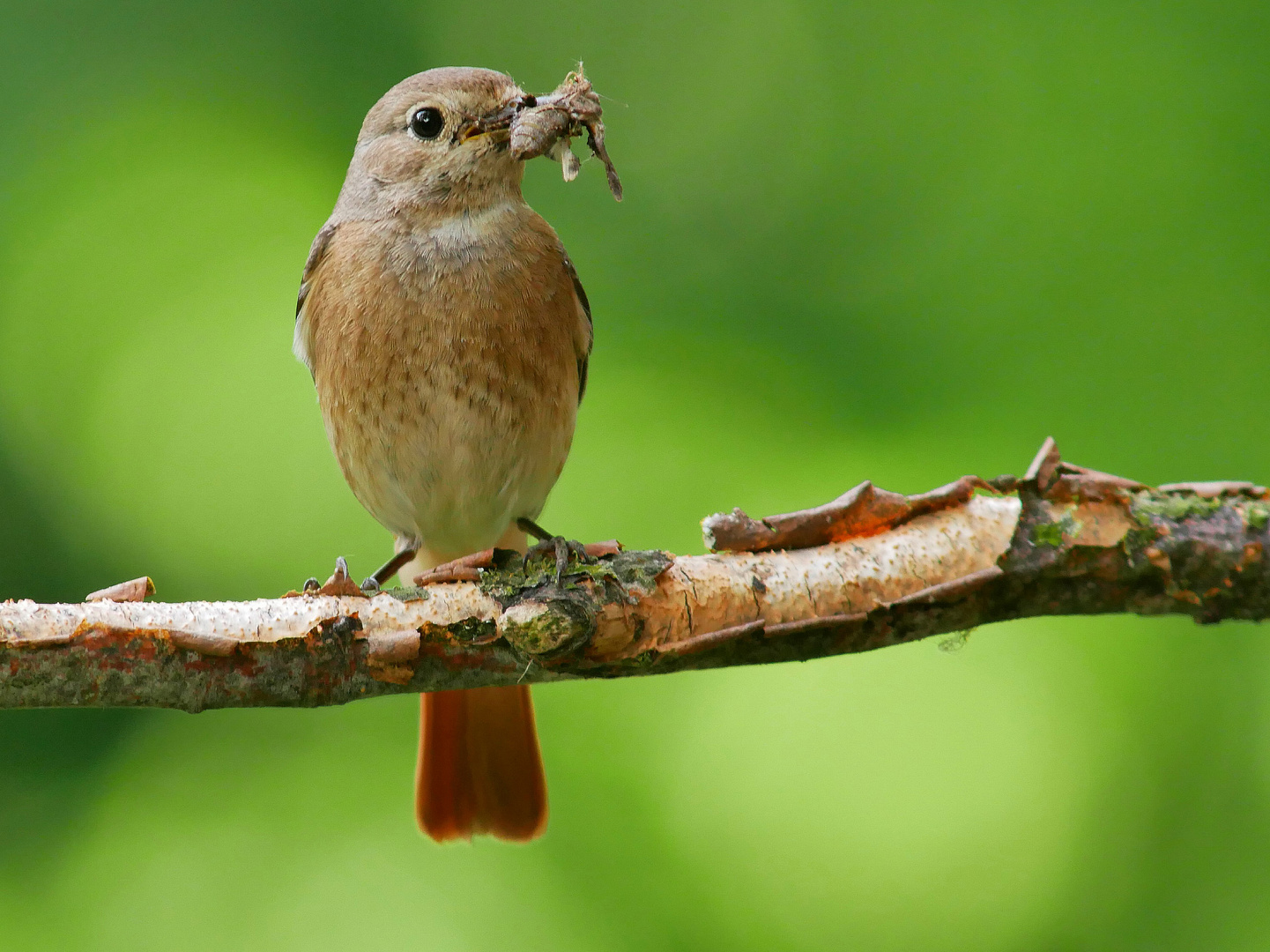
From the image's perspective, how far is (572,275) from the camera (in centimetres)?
279

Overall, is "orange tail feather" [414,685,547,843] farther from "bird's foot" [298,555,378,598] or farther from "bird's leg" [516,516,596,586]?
"bird's foot" [298,555,378,598]

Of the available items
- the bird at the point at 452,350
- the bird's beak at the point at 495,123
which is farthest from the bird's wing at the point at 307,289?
the bird's beak at the point at 495,123

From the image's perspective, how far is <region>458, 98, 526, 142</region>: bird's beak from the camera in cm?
247

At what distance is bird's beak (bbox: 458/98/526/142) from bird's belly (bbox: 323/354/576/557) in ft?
1.54

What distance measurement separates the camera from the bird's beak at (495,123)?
8.11 feet

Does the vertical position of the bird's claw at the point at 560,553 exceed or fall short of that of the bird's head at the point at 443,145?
it falls short

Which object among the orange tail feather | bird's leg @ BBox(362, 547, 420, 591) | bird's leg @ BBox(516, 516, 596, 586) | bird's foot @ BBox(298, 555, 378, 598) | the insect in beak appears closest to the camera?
bird's foot @ BBox(298, 555, 378, 598)

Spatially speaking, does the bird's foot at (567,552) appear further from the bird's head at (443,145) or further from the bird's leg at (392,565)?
the bird's head at (443,145)

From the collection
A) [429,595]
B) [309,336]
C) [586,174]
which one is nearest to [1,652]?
[429,595]

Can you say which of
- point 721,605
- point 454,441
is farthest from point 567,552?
point 454,441

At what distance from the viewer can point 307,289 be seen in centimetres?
285

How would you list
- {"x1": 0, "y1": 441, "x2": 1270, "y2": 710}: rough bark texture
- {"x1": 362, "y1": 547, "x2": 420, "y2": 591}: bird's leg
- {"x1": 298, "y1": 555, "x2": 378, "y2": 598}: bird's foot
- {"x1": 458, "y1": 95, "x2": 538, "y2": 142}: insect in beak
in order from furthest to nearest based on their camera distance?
{"x1": 362, "y1": 547, "x2": 420, "y2": 591}: bird's leg
{"x1": 458, "y1": 95, "x2": 538, "y2": 142}: insect in beak
{"x1": 298, "y1": 555, "x2": 378, "y2": 598}: bird's foot
{"x1": 0, "y1": 441, "x2": 1270, "y2": 710}: rough bark texture

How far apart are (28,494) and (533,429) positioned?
5.09ft

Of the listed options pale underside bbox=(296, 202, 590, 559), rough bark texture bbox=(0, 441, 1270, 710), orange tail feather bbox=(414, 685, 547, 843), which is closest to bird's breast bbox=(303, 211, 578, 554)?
pale underside bbox=(296, 202, 590, 559)
